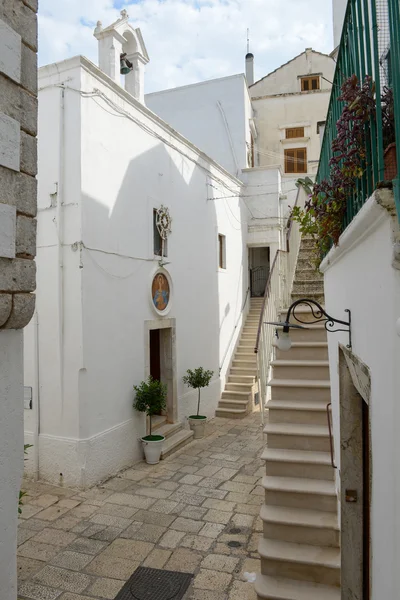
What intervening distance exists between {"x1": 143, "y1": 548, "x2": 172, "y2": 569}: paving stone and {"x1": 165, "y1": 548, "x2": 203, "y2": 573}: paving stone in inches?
2.3

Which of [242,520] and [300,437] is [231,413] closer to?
[242,520]

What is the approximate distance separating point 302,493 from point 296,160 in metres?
15.3

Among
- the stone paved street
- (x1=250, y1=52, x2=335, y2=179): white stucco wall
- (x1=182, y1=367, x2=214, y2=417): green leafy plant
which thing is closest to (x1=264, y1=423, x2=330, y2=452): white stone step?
the stone paved street

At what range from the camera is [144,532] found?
5500 millimetres

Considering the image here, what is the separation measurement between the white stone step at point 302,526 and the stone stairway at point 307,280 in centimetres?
306

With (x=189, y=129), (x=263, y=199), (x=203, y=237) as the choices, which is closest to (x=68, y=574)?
(x=203, y=237)

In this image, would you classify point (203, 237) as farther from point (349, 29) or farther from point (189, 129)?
point (349, 29)

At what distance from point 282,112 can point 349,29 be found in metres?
16.6

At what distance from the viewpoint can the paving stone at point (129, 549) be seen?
4.96m

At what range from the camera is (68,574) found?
4.61 metres

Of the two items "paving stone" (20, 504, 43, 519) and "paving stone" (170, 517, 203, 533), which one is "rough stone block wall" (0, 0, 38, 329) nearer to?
"paving stone" (170, 517, 203, 533)

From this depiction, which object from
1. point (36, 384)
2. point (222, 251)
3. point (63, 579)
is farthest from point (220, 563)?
point (222, 251)

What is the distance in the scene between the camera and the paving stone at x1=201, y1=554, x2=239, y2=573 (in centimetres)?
474

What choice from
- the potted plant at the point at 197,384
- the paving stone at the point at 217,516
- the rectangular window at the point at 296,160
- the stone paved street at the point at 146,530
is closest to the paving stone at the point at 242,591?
the stone paved street at the point at 146,530
